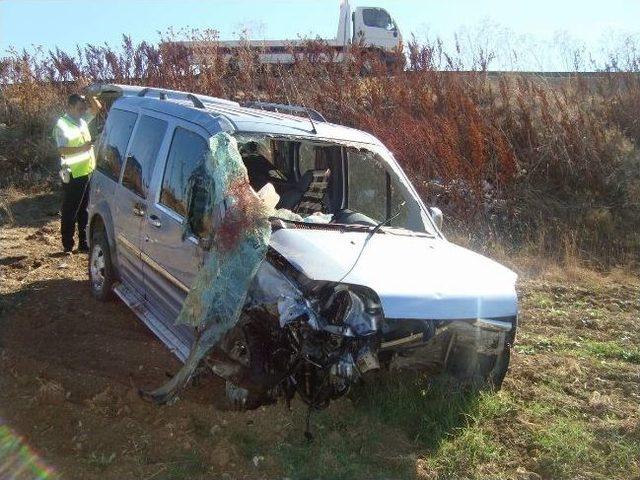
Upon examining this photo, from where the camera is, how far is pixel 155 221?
15.2ft

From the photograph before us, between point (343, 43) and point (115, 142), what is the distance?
436 inches

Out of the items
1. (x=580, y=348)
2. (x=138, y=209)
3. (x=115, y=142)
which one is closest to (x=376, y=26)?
(x=115, y=142)

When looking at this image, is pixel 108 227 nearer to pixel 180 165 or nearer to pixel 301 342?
pixel 180 165

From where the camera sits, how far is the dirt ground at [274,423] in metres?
3.39

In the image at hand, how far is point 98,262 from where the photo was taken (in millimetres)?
5980

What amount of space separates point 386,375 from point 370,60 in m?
8.81

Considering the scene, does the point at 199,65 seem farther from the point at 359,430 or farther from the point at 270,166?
the point at 359,430

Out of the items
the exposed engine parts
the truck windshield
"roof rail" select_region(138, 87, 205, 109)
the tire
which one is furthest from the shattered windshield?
the truck windshield

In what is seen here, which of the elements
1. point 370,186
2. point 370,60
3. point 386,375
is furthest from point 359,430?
point 370,60

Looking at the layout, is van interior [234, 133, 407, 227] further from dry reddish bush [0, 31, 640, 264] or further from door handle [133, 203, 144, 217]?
dry reddish bush [0, 31, 640, 264]

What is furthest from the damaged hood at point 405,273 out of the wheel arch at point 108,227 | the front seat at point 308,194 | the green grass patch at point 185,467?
the wheel arch at point 108,227

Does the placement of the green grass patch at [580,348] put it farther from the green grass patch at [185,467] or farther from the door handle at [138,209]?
the door handle at [138,209]

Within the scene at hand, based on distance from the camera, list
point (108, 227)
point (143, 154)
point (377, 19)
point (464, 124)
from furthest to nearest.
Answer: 1. point (377, 19)
2. point (464, 124)
3. point (108, 227)
4. point (143, 154)

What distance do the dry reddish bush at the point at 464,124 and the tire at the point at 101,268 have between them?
198 inches
